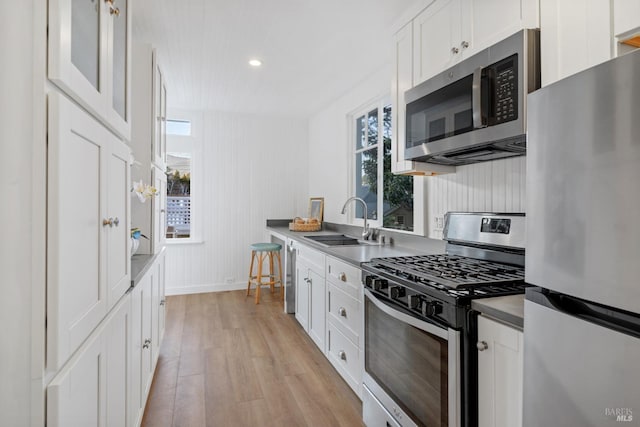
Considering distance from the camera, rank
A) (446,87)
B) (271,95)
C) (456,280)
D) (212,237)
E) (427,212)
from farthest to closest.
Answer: (212,237), (271,95), (427,212), (446,87), (456,280)

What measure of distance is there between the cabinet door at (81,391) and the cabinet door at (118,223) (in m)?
0.23

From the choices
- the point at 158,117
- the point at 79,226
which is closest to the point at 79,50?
the point at 79,226

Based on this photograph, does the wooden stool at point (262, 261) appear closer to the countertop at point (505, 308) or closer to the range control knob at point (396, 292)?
the range control knob at point (396, 292)

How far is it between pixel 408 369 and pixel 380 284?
39cm

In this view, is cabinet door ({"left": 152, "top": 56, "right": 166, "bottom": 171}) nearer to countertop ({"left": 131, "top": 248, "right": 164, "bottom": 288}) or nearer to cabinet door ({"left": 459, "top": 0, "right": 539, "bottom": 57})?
countertop ({"left": 131, "top": 248, "right": 164, "bottom": 288})

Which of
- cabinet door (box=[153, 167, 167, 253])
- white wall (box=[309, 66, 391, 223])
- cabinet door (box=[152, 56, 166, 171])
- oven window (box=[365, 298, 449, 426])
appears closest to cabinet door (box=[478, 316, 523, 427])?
oven window (box=[365, 298, 449, 426])

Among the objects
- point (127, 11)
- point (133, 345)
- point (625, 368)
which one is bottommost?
point (133, 345)

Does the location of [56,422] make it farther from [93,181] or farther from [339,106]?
[339,106]

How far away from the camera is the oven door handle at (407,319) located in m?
1.32

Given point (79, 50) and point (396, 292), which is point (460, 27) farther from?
point (79, 50)

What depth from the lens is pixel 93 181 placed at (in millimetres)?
1057

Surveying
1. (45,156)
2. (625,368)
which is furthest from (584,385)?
(45,156)

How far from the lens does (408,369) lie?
1.54m

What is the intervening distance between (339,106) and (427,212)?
Result: 7.03ft
